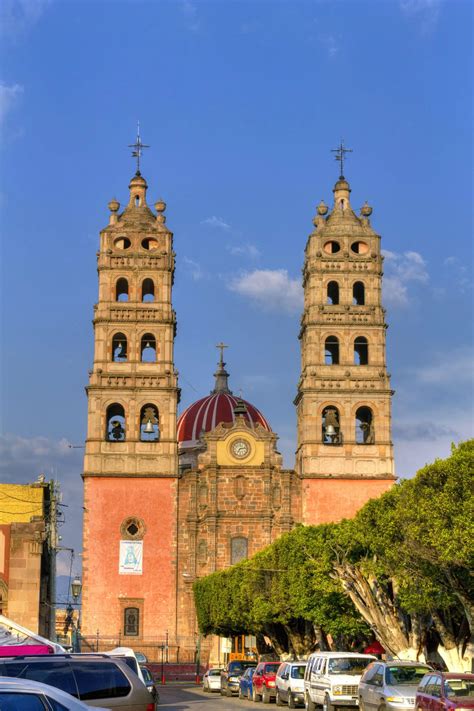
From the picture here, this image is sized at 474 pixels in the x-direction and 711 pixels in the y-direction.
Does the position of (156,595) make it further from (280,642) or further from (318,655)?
(318,655)

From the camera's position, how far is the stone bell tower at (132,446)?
221 ft

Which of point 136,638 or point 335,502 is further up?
point 335,502

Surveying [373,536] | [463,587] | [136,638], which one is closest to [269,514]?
[136,638]

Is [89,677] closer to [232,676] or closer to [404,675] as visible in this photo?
[404,675]

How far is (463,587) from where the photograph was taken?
1385 inches

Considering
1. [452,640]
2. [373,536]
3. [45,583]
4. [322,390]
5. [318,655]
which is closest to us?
[318,655]

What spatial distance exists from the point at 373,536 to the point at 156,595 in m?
27.9

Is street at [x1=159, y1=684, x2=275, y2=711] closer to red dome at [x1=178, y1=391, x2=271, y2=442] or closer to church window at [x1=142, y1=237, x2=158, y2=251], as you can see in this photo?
church window at [x1=142, y1=237, x2=158, y2=251]

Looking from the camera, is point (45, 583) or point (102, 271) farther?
point (102, 271)

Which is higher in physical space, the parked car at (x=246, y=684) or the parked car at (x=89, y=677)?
the parked car at (x=89, y=677)

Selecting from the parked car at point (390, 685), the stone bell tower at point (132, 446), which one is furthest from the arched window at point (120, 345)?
the parked car at point (390, 685)

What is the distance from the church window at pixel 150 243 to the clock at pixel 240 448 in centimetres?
1261

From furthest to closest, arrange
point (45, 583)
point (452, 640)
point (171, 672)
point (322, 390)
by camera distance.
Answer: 1. point (322, 390)
2. point (171, 672)
3. point (45, 583)
4. point (452, 640)

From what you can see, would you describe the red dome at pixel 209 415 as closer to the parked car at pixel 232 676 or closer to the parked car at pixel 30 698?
the parked car at pixel 232 676
